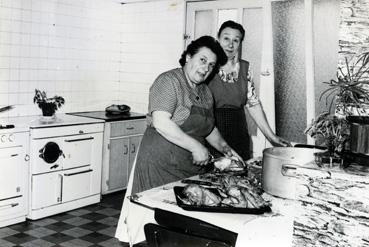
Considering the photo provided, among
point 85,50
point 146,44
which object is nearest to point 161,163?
point 85,50

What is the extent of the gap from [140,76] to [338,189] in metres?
4.67

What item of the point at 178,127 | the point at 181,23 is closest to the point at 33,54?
the point at 181,23

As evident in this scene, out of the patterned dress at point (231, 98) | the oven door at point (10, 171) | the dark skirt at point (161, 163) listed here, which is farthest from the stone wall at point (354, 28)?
the oven door at point (10, 171)

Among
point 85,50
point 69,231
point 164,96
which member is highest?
point 85,50

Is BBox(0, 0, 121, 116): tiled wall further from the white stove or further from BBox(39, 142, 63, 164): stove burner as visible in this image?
BBox(39, 142, 63, 164): stove burner

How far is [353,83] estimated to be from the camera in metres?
2.27

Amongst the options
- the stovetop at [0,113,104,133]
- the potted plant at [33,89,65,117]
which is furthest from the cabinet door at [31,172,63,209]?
the potted plant at [33,89,65,117]

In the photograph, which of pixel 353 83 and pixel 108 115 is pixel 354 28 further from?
pixel 108 115

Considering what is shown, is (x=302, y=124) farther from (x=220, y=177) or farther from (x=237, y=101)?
(x=220, y=177)

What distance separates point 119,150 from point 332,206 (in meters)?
4.03

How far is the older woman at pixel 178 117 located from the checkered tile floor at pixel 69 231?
4.18 feet

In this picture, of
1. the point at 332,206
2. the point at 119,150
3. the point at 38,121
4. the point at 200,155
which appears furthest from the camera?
the point at 119,150

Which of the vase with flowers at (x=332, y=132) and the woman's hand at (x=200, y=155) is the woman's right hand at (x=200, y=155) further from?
the vase with flowers at (x=332, y=132)

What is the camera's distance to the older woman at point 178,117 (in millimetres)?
2674
